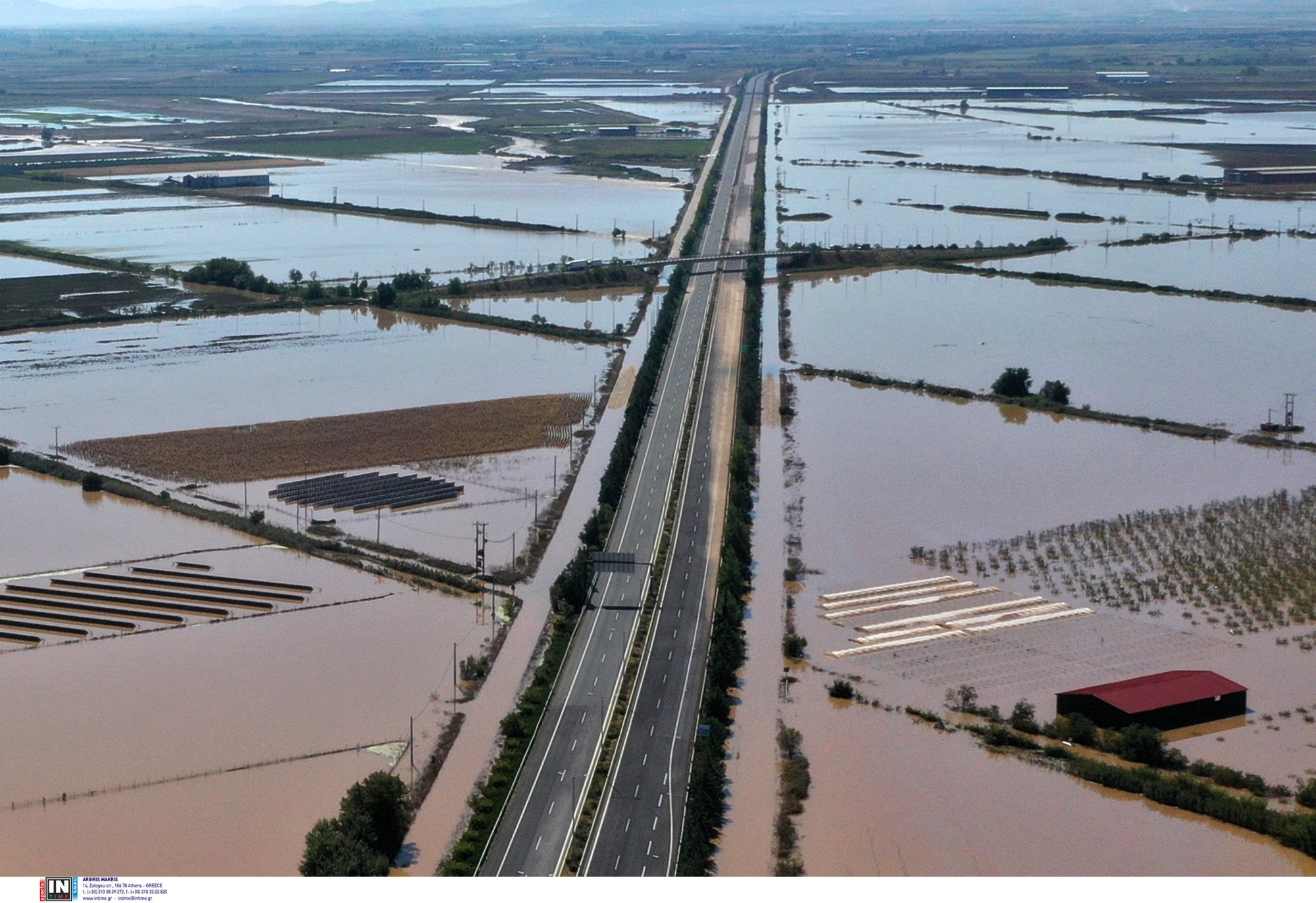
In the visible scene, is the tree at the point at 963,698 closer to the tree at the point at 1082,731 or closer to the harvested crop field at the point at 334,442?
the tree at the point at 1082,731

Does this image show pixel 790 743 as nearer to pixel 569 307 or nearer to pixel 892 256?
pixel 569 307

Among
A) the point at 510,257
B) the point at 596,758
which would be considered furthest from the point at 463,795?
the point at 510,257

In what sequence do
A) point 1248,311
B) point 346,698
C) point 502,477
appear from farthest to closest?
point 1248,311
point 502,477
point 346,698

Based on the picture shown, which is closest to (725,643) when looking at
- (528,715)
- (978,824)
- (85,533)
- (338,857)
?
(528,715)

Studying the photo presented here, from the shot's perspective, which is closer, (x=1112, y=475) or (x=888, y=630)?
(x=888, y=630)
